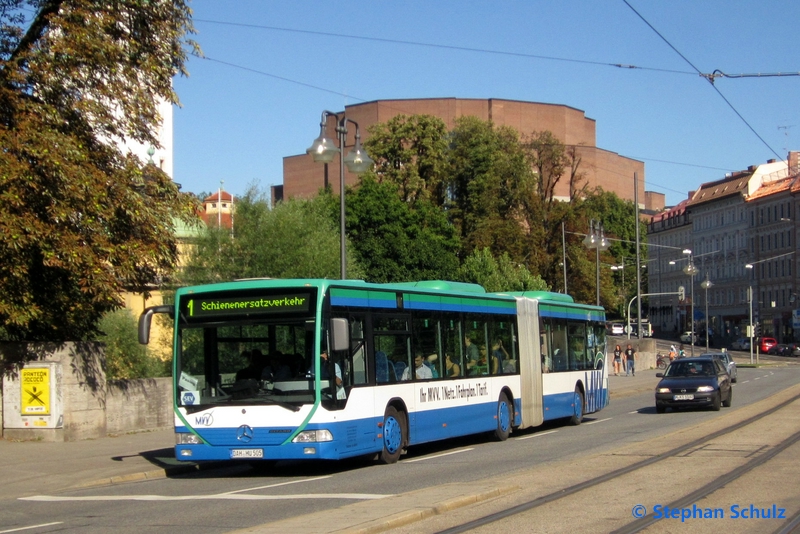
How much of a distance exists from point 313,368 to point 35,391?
291 inches

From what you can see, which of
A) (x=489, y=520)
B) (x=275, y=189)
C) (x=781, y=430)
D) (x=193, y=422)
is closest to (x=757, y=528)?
(x=489, y=520)

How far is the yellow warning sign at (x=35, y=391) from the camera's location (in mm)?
20406

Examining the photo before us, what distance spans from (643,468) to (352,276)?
31661 mm

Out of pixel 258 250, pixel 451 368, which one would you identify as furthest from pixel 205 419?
pixel 258 250

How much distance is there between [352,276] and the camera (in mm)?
46250

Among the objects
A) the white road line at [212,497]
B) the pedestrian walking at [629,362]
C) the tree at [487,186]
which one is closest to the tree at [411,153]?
the tree at [487,186]

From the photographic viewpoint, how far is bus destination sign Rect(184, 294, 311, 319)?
1598 centimetres

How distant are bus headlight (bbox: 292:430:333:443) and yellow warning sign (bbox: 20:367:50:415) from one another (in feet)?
23.1

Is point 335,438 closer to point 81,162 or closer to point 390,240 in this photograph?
point 81,162

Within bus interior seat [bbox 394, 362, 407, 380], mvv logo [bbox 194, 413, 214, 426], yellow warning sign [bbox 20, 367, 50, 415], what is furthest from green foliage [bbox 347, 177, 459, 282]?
mvv logo [bbox 194, 413, 214, 426]

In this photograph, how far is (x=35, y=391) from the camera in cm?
2042

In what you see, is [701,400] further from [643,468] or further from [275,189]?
[275,189]

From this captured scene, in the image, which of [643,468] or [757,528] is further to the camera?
[643,468]

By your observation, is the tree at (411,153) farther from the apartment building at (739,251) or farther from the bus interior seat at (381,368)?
the bus interior seat at (381,368)
